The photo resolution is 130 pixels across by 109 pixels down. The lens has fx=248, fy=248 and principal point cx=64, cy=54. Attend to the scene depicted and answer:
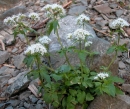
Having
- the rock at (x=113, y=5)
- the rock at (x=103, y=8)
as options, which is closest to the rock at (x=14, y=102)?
the rock at (x=103, y=8)

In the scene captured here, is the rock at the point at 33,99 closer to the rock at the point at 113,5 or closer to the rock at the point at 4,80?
the rock at the point at 4,80

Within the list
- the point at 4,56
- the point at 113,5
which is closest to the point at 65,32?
the point at 4,56

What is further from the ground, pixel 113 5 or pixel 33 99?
pixel 33 99

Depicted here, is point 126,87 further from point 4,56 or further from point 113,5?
point 113,5

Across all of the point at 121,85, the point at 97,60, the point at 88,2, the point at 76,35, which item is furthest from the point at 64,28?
the point at 88,2

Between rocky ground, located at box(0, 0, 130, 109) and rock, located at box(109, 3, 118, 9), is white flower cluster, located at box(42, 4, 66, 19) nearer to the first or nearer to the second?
rocky ground, located at box(0, 0, 130, 109)

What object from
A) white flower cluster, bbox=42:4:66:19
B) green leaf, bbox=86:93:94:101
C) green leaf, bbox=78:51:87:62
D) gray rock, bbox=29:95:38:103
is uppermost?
white flower cluster, bbox=42:4:66:19

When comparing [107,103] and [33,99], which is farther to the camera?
[33,99]

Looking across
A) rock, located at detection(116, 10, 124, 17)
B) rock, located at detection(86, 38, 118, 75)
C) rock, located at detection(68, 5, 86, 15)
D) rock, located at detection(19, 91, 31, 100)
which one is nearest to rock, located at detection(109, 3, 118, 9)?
rock, located at detection(116, 10, 124, 17)
